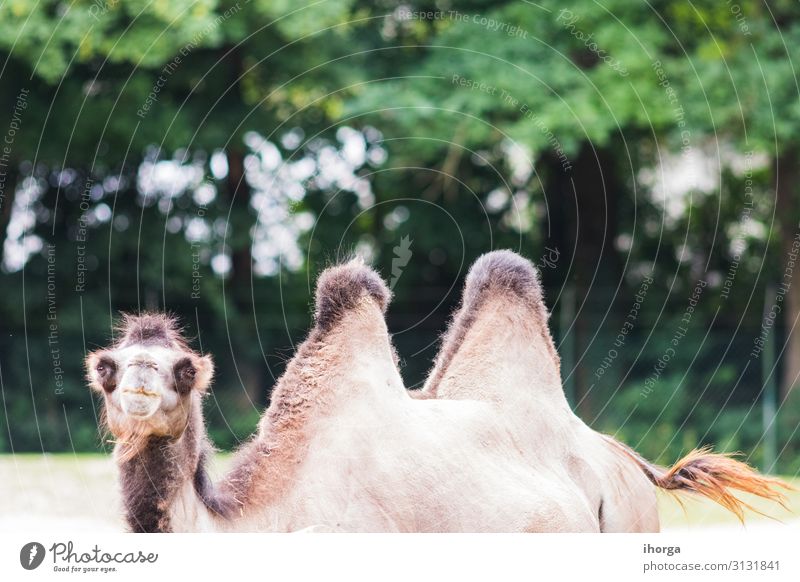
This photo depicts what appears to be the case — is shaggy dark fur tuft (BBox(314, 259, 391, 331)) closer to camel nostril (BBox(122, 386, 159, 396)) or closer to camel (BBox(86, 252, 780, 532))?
camel (BBox(86, 252, 780, 532))

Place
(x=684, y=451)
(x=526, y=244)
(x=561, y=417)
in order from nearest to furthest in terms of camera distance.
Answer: (x=561, y=417), (x=684, y=451), (x=526, y=244)

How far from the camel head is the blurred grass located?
12.5 feet

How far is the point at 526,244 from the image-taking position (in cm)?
2392

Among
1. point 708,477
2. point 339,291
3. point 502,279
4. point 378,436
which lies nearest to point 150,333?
point 339,291

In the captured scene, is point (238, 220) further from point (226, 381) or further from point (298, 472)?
point (298, 472)

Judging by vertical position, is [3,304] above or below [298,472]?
above

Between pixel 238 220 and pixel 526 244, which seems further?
pixel 526 244

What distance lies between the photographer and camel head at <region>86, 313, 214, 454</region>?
4867 millimetres

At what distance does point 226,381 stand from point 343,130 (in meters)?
5.05

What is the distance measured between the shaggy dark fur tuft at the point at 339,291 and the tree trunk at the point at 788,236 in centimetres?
1686

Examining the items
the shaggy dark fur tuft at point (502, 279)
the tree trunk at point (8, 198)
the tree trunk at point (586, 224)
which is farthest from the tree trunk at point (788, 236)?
the shaggy dark fur tuft at point (502, 279)

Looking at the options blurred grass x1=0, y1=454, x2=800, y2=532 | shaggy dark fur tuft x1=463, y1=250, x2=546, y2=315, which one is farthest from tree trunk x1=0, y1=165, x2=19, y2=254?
shaggy dark fur tuft x1=463, y1=250, x2=546, y2=315

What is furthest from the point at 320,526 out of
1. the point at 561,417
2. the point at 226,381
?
the point at 226,381

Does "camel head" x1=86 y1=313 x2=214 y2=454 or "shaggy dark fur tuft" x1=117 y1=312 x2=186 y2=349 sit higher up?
"shaggy dark fur tuft" x1=117 y1=312 x2=186 y2=349
